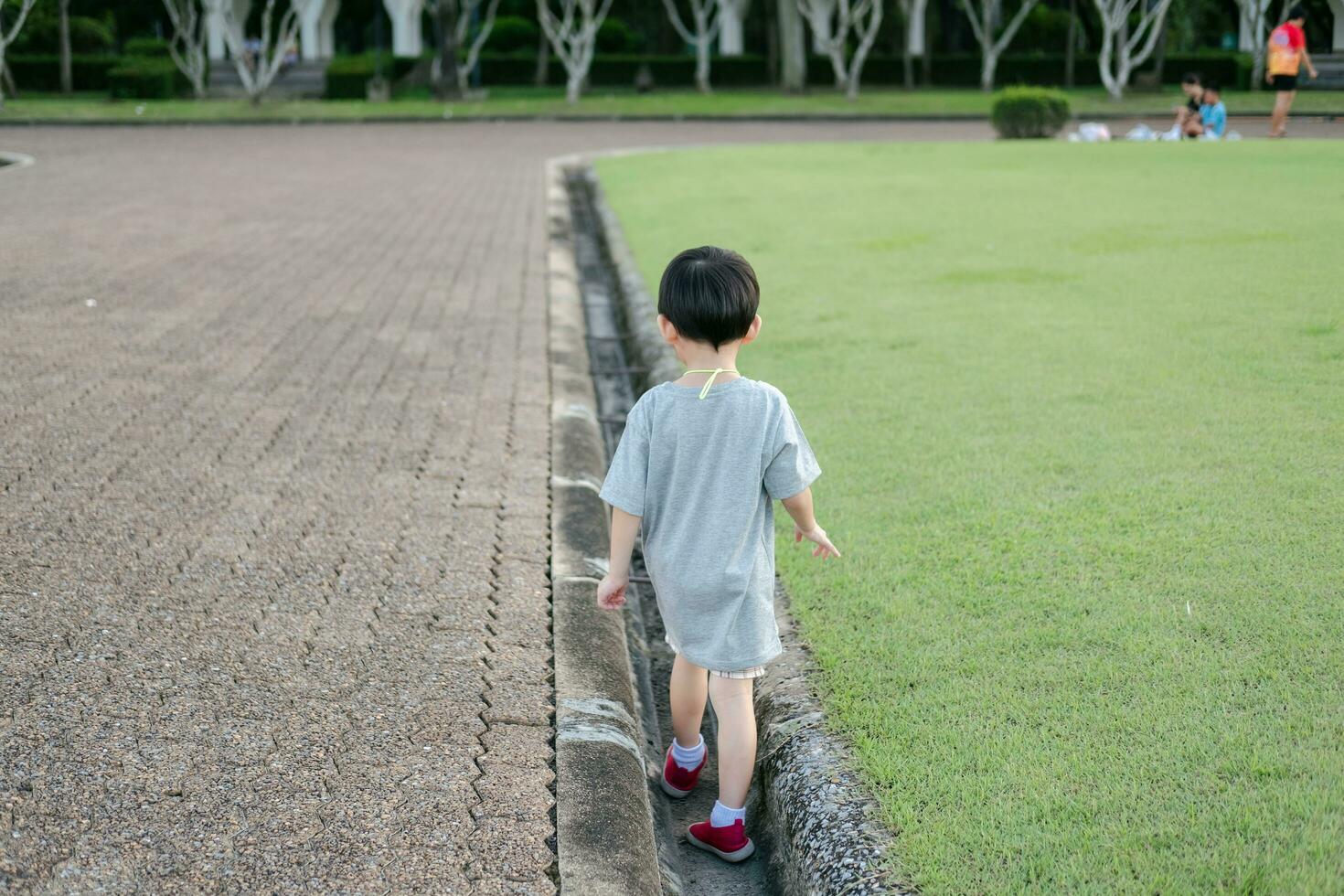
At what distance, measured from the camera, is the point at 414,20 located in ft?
150

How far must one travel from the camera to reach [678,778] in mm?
3250

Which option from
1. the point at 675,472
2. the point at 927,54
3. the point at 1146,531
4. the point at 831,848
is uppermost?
the point at 927,54

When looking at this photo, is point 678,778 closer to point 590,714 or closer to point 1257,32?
point 590,714

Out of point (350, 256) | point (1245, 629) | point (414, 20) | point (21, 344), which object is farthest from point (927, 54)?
point (1245, 629)

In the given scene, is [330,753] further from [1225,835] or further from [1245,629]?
[1245,629]

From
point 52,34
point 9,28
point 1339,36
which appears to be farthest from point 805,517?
point 52,34

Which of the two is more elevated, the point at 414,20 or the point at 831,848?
the point at 414,20

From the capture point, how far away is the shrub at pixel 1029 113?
68.4 feet

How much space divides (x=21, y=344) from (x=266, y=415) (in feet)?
7.27

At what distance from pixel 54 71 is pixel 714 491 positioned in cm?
4589

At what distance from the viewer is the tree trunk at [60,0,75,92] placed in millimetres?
37438

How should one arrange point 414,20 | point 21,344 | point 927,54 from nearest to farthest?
point 21,344
point 927,54
point 414,20

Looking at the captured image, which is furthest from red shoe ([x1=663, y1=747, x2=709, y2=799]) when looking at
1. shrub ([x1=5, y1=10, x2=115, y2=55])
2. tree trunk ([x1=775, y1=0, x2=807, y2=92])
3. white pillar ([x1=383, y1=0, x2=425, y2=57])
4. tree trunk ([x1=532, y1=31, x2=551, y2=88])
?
shrub ([x1=5, y1=10, x2=115, y2=55])

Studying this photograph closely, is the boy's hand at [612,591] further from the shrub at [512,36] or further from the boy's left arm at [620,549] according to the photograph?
the shrub at [512,36]
